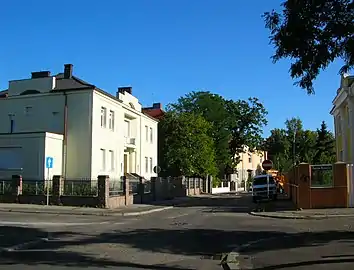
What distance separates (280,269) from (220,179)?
215 ft

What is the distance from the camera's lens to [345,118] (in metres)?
41.4

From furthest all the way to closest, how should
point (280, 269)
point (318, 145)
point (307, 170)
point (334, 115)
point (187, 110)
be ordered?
point (318, 145), point (187, 110), point (334, 115), point (307, 170), point (280, 269)

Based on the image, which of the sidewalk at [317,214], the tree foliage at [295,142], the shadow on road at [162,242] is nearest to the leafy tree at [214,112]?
the tree foliage at [295,142]

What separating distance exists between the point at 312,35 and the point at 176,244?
23.9 ft

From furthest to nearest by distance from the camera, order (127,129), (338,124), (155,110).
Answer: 1. (155,110)
2. (127,129)
3. (338,124)

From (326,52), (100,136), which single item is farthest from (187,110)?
(326,52)

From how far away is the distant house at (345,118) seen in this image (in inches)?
1449

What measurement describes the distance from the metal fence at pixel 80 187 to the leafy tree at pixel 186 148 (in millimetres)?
25404

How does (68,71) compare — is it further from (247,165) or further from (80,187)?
(247,165)

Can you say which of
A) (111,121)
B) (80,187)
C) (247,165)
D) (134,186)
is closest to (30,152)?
(80,187)

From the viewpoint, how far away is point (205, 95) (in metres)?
70.4

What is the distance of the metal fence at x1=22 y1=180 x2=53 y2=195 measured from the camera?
31.8m

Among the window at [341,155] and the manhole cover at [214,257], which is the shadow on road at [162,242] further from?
the window at [341,155]

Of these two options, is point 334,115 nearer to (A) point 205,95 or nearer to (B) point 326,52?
(A) point 205,95
